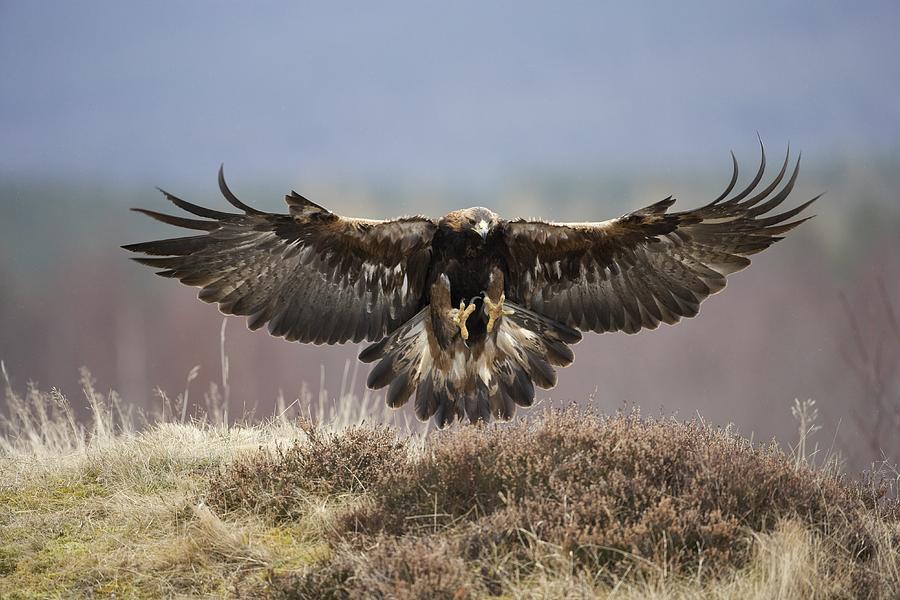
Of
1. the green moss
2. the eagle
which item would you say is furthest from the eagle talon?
the green moss

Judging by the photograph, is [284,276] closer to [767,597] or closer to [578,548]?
[578,548]

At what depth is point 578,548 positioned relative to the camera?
13.5ft

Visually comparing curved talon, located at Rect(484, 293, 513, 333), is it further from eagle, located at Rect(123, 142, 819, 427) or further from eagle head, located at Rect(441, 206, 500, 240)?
eagle head, located at Rect(441, 206, 500, 240)

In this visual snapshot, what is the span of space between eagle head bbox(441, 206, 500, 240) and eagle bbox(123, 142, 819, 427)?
0.01 metres

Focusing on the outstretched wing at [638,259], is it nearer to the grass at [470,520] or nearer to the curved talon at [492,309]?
the curved talon at [492,309]

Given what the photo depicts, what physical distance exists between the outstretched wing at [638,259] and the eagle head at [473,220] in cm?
18

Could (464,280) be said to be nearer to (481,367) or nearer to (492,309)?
(492,309)

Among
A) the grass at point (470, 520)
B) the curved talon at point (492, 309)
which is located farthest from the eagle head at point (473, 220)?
the grass at point (470, 520)

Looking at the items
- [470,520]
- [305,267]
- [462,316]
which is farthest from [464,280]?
[470,520]

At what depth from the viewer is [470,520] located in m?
4.62

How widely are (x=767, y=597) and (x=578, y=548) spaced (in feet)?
3.00

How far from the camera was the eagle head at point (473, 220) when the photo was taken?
6113 millimetres

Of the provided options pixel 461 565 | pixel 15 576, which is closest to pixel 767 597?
pixel 461 565

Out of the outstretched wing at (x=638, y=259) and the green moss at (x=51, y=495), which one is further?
the outstretched wing at (x=638, y=259)
